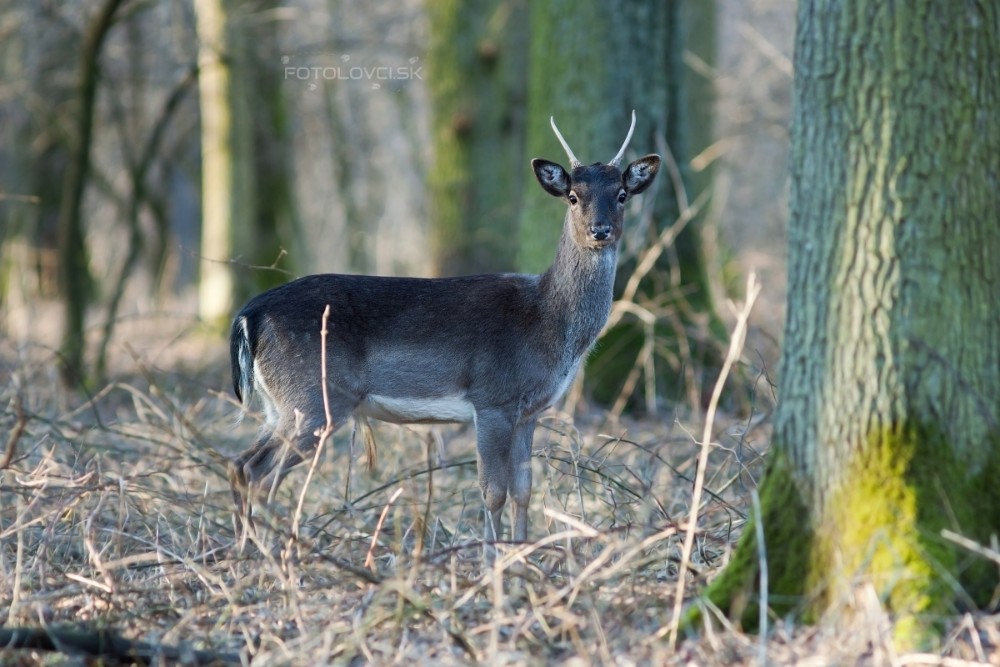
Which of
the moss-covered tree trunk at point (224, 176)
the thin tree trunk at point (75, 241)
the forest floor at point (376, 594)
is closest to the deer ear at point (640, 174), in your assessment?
the forest floor at point (376, 594)

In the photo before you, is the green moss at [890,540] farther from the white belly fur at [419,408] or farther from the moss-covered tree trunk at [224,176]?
the moss-covered tree trunk at [224,176]

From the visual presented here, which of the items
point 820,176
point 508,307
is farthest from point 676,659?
point 508,307

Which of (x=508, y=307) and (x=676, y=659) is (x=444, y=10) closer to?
(x=508, y=307)

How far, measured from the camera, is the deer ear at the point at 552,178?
6660 mm

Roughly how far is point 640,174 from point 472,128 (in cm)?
658

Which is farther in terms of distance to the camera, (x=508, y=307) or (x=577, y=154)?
(x=577, y=154)

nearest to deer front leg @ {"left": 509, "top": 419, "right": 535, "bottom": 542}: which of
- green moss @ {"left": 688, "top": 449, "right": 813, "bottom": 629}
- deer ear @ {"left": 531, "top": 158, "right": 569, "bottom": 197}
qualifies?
deer ear @ {"left": 531, "top": 158, "right": 569, "bottom": 197}

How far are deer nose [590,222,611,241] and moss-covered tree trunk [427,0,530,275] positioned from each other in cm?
648

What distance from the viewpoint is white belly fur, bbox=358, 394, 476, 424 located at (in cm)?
646

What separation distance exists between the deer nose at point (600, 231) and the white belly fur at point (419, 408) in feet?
3.54

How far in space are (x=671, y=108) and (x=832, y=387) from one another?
227 inches

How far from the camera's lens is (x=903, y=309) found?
416 centimetres

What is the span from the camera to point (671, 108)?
9.68 metres

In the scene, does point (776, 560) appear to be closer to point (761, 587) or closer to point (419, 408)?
point (761, 587)
